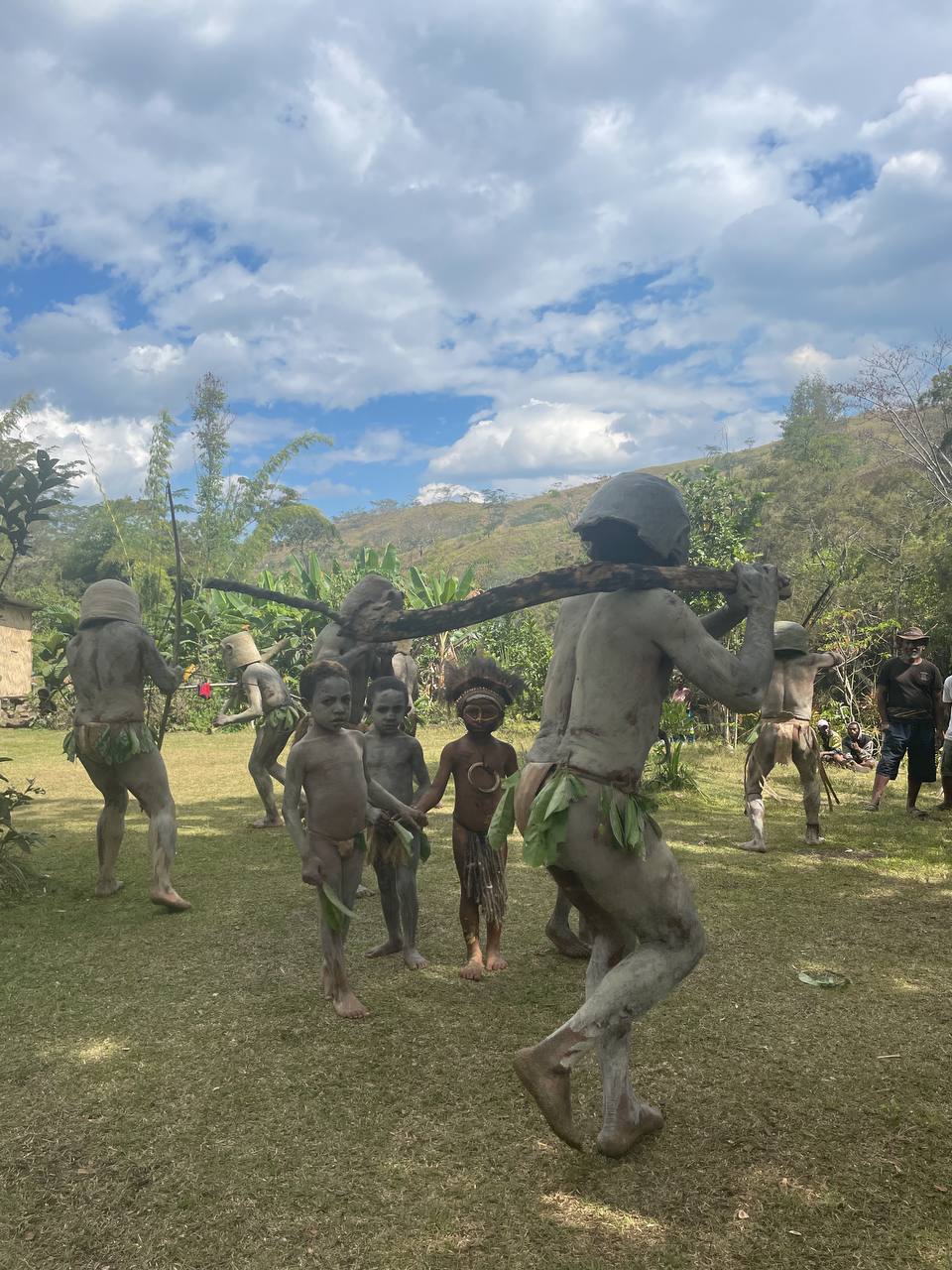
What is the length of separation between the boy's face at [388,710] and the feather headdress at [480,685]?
272 millimetres

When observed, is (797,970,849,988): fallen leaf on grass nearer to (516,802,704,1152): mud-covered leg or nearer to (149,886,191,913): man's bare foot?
(516,802,704,1152): mud-covered leg

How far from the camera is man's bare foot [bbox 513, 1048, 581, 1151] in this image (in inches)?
97.0

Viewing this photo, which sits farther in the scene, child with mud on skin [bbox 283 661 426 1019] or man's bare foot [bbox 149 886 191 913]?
man's bare foot [bbox 149 886 191 913]

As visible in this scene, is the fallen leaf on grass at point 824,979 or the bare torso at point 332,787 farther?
the fallen leaf on grass at point 824,979

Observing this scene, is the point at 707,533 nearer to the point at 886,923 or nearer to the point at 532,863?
the point at 886,923

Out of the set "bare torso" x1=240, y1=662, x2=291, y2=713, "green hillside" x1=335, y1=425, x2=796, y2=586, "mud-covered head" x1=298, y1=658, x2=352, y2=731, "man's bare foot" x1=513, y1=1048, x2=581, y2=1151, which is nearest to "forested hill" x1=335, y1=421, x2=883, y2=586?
"green hillside" x1=335, y1=425, x2=796, y2=586

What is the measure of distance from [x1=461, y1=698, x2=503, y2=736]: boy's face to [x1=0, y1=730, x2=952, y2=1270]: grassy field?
1260 mm

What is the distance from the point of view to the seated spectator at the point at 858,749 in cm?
1134

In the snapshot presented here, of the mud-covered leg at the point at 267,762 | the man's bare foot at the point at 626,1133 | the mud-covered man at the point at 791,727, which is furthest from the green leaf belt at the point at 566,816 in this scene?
the mud-covered leg at the point at 267,762

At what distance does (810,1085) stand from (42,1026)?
125 inches

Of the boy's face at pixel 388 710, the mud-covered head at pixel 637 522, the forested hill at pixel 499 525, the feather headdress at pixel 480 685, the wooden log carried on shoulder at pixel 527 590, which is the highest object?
the forested hill at pixel 499 525

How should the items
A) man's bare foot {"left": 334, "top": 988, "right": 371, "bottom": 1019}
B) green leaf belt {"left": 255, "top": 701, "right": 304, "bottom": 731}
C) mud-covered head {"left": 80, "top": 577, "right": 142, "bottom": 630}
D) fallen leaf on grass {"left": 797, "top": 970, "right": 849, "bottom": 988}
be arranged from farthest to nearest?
green leaf belt {"left": 255, "top": 701, "right": 304, "bottom": 731} < mud-covered head {"left": 80, "top": 577, "right": 142, "bottom": 630} < fallen leaf on grass {"left": 797, "top": 970, "right": 849, "bottom": 988} < man's bare foot {"left": 334, "top": 988, "right": 371, "bottom": 1019}

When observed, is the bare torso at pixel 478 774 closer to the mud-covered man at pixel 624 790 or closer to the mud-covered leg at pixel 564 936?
the mud-covered leg at pixel 564 936

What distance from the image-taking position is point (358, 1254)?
2184 millimetres
